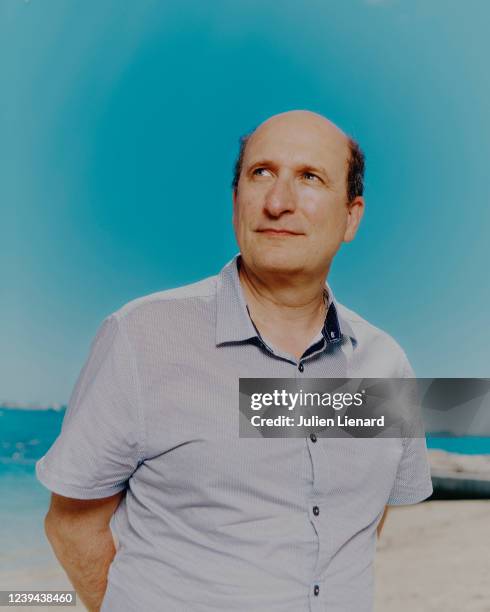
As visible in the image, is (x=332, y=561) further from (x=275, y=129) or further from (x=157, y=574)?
(x=275, y=129)

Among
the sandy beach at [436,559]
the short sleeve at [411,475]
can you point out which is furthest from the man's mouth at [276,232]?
the sandy beach at [436,559]

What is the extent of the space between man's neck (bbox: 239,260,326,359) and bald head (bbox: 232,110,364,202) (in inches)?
8.1

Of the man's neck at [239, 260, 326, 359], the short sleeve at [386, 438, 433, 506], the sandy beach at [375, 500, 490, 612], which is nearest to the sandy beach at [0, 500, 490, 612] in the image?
the sandy beach at [375, 500, 490, 612]

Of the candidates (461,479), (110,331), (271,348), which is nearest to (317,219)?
(271,348)

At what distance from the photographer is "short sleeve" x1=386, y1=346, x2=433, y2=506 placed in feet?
4.20

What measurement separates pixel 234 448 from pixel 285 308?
0.28 metres

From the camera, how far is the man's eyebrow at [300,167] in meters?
1.14

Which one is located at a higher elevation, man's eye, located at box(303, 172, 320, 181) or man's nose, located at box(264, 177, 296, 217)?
man's eye, located at box(303, 172, 320, 181)

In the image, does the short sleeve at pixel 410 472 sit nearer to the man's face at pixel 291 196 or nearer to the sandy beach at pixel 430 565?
the man's face at pixel 291 196

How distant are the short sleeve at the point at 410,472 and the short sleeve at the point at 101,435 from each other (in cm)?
52

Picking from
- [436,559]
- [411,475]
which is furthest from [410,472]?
[436,559]

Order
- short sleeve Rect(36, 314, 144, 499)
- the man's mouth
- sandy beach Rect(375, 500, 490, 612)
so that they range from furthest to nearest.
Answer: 1. sandy beach Rect(375, 500, 490, 612)
2. the man's mouth
3. short sleeve Rect(36, 314, 144, 499)

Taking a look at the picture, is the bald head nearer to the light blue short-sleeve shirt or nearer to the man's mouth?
the man's mouth

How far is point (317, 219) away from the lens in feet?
3.77
